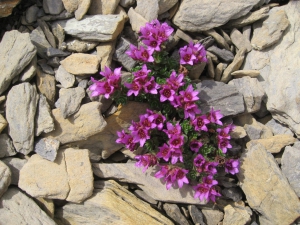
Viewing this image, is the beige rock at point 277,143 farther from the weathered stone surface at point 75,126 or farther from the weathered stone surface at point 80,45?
the weathered stone surface at point 80,45

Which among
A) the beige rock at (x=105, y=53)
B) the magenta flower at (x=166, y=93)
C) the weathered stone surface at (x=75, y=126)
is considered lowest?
the weathered stone surface at (x=75, y=126)

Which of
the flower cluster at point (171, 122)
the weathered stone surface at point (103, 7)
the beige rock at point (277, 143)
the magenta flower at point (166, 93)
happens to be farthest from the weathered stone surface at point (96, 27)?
the beige rock at point (277, 143)

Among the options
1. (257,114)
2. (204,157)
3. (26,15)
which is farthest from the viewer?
(257,114)

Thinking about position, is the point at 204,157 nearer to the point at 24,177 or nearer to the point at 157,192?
the point at 157,192

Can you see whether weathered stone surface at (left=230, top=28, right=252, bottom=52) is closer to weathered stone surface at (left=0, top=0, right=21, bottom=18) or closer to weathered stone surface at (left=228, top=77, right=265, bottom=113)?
weathered stone surface at (left=228, top=77, right=265, bottom=113)

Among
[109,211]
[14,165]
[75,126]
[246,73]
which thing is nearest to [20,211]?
[14,165]

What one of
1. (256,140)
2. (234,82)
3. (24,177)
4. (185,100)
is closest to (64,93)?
(24,177)
